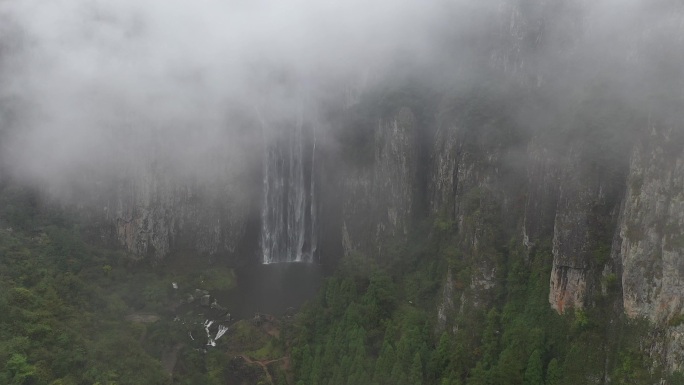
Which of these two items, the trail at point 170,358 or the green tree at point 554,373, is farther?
the trail at point 170,358

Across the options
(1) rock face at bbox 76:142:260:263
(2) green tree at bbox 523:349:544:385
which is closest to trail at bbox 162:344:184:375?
(1) rock face at bbox 76:142:260:263

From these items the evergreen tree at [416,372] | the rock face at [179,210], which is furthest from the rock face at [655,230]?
the rock face at [179,210]

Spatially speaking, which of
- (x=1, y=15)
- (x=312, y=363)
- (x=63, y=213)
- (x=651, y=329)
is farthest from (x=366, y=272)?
(x=1, y=15)

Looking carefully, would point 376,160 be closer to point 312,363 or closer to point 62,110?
point 312,363

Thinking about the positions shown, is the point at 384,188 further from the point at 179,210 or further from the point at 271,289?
the point at 179,210

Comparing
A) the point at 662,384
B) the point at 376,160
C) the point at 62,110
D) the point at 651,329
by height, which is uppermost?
the point at 62,110

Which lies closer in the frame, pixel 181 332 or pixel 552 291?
pixel 552 291

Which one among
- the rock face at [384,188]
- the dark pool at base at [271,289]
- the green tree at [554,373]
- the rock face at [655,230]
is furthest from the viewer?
the rock face at [384,188]

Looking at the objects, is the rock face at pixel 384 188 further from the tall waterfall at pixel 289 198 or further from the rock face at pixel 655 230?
the rock face at pixel 655 230
